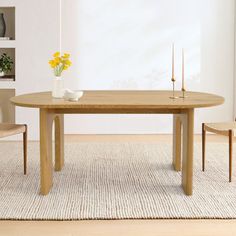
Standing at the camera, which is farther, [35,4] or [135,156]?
[35,4]

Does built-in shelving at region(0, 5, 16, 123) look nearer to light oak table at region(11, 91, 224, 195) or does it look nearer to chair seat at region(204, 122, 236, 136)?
light oak table at region(11, 91, 224, 195)

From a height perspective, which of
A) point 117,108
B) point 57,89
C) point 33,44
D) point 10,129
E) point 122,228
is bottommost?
point 122,228

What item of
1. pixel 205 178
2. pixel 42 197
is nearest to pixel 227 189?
pixel 205 178

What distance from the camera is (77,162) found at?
5070mm

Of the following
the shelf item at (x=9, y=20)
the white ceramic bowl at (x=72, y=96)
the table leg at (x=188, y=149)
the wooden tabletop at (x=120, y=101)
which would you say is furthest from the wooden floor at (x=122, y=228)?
the shelf item at (x=9, y=20)

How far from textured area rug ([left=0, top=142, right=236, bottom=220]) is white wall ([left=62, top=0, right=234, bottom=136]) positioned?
1201 millimetres

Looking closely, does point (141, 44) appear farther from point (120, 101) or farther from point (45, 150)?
point (45, 150)

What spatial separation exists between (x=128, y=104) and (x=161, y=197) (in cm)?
67

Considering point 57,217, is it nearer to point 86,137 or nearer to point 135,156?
point 135,156

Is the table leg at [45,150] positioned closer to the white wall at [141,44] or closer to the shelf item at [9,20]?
the white wall at [141,44]

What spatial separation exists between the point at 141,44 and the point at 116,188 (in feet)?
9.21

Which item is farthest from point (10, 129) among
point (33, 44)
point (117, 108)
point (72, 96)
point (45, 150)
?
point (33, 44)

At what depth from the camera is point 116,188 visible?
4.16 m

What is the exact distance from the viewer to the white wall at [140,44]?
6570mm
